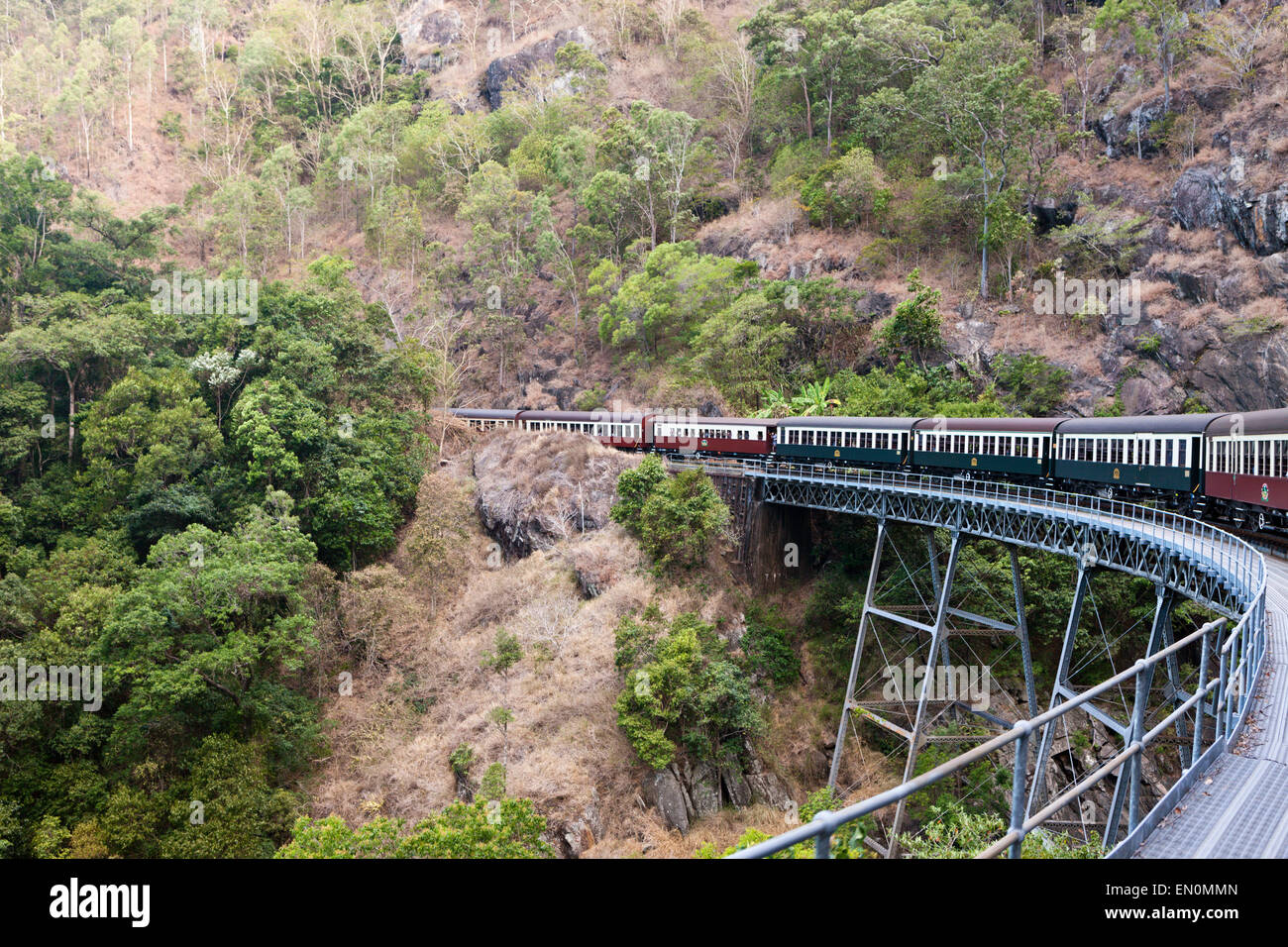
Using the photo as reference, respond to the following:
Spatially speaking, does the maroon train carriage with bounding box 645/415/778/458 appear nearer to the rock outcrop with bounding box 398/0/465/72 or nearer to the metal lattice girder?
the metal lattice girder

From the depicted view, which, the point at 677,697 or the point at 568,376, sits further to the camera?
the point at 568,376

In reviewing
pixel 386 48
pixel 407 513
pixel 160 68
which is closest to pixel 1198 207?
pixel 407 513

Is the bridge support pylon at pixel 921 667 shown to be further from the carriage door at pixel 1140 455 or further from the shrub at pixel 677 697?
the carriage door at pixel 1140 455

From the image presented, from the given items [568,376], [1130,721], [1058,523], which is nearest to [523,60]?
[568,376]

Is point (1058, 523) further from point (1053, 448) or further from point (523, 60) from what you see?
point (523, 60)

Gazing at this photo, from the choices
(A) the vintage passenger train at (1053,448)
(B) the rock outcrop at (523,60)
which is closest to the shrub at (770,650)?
(A) the vintage passenger train at (1053,448)
